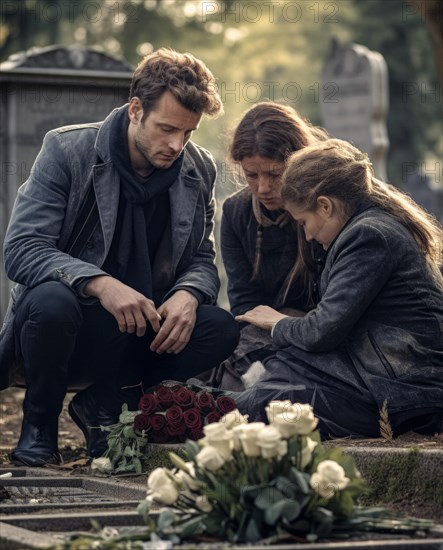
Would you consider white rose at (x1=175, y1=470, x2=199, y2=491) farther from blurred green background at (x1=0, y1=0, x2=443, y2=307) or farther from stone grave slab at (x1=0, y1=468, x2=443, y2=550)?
blurred green background at (x1=0, y1=0, x2=443, y2=307)

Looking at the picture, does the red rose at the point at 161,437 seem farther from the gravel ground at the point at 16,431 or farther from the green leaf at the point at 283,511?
the green leaf at the point at 283,511

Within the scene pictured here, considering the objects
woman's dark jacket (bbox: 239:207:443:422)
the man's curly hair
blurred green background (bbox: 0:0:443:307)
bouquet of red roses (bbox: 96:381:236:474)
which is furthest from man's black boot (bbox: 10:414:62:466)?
blurred green background (bbox: 0:0:443:307)

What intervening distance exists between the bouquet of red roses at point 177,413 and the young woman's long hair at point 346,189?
0.86 m

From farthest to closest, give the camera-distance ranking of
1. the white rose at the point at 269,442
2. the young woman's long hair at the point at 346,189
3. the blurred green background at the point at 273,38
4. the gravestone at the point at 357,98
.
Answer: the blurred green background at the point at 273,38
the gravestone at the point at 357,98
the young woman's long hair at the point at 346,189
the white rose at the point at 269,442

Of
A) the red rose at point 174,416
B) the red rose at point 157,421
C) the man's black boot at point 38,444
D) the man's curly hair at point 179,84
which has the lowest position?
the man's black boot at point 38,444

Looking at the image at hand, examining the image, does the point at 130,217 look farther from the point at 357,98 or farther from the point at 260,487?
the point at 357,98

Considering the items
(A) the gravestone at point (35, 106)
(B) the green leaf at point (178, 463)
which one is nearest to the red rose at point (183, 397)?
(B) the green leaf at point (178, 463)

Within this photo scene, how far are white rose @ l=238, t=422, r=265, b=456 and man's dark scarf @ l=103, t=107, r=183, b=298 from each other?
2243 millimetres

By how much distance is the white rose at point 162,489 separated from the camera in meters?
3.41

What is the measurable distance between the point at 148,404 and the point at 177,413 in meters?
0.14

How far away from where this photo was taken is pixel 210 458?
332 centimetres

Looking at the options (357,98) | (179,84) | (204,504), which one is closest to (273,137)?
(179,84)

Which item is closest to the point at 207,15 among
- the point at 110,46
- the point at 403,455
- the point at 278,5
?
the point at 110,46

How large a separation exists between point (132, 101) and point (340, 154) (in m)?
0.99
